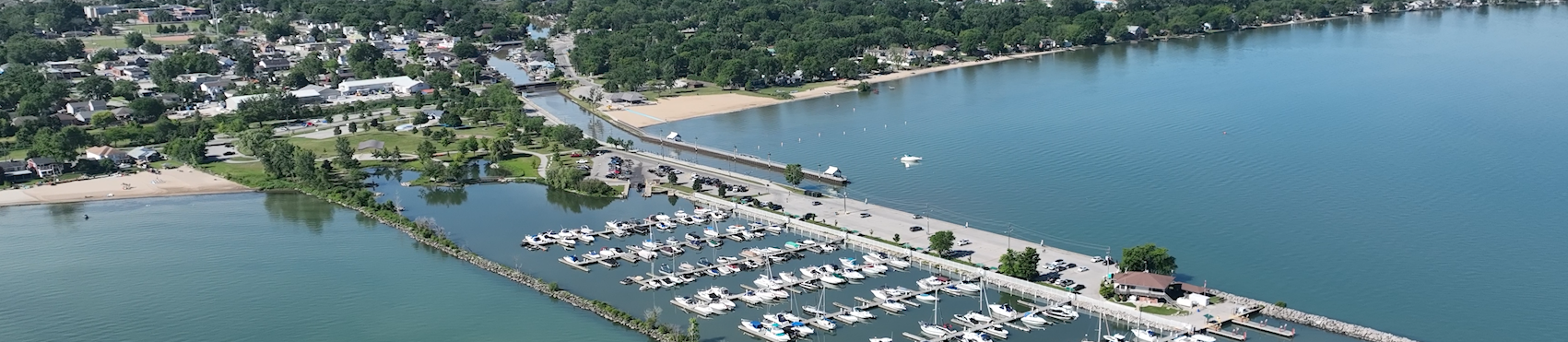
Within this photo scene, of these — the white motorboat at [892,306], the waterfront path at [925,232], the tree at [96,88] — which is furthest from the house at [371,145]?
the white motorboat at [892,306]

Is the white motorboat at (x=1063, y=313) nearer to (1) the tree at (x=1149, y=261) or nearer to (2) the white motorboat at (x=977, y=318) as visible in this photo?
(2) the white motorboat at (x=977, y=318)

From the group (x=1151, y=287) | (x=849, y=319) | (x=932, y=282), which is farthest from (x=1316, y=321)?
(x=849, y=319)

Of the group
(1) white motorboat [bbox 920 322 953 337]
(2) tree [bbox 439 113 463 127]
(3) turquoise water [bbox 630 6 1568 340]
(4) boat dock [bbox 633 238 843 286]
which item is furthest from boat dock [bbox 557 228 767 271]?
(2) tree [bbox 439 113 463 127]

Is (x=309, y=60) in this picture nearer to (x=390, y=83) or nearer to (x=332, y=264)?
(x=390, y=83)

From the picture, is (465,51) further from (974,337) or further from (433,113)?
(974,337)

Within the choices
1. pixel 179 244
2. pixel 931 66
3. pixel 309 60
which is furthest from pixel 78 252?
pixel 931 66
